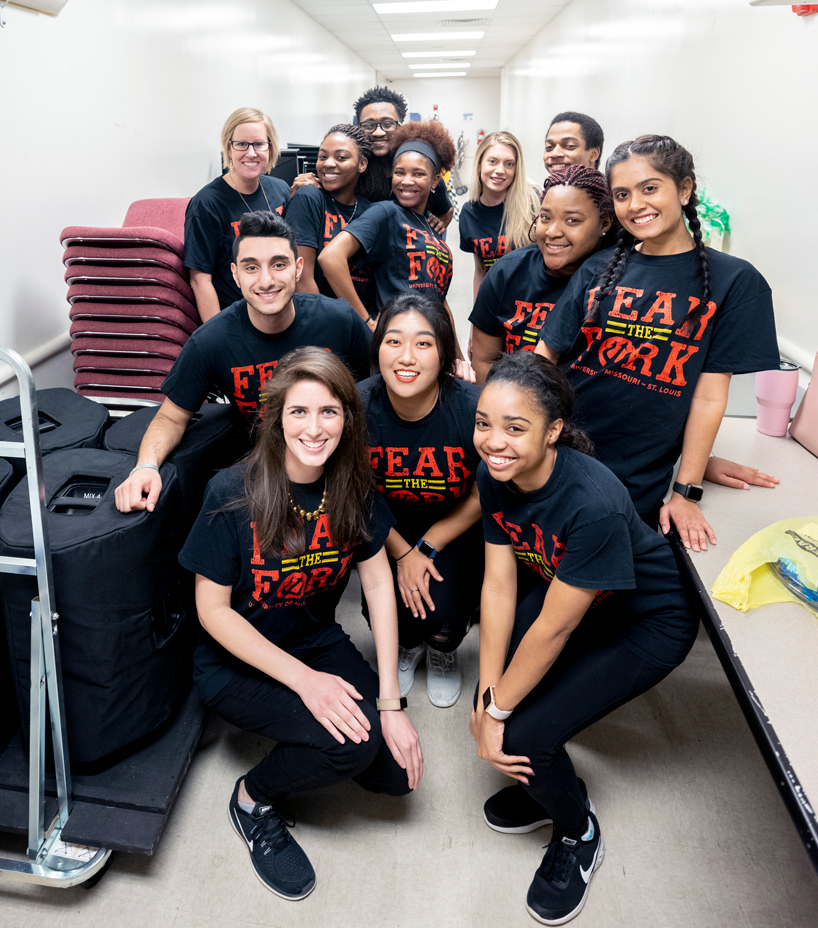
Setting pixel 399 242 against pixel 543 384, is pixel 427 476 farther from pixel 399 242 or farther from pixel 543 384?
pixel 399 242

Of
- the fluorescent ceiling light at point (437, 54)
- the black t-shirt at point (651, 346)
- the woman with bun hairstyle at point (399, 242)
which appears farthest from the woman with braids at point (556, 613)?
the fluorescent ceiling light at point (437, 54)

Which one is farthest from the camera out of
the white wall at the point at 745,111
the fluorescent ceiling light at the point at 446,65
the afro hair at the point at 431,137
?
the fluorescent ceiling light at the point at 446,65

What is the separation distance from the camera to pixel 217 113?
469 cm

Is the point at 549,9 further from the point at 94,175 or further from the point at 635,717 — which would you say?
the point at 635,717

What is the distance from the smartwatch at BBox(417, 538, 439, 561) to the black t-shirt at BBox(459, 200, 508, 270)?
1379mm

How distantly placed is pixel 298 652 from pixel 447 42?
10816 millimetres

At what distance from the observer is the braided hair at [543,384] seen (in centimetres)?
133

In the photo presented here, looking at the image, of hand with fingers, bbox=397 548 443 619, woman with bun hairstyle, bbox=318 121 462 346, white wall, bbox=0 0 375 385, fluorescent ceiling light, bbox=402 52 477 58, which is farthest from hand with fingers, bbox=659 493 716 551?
fluorescent ceiling light, bbox=402 52 477 58

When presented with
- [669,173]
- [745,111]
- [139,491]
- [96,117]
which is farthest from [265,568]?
[745,111]

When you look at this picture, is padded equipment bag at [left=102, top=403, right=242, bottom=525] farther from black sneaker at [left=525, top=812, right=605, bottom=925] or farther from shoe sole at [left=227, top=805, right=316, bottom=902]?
black sneaker at [left=525, top=812, right=605, bottom=925]

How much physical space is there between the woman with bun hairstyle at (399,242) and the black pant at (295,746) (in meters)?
1.44

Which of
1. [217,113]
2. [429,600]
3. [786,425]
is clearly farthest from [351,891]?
[217,113]

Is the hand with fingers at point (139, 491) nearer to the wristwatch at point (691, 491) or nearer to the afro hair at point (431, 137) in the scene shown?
the wristwatch at point (691, 491)

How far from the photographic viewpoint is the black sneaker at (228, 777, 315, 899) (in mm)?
1452
